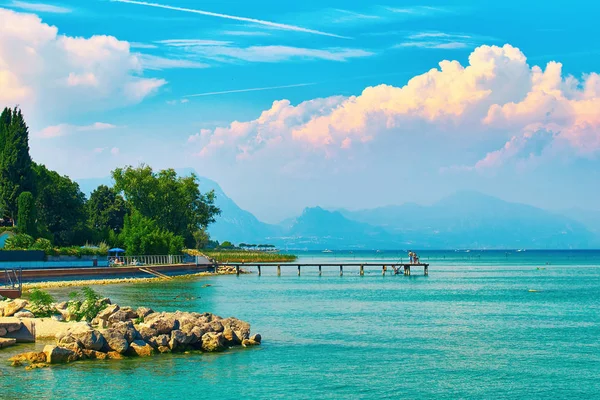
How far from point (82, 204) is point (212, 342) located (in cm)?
8322

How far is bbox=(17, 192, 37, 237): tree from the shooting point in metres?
87.4

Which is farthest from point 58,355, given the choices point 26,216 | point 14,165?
point 14,165

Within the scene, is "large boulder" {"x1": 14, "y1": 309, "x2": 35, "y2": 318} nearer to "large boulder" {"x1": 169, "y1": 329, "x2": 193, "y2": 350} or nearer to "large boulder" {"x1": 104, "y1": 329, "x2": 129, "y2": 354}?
"large boulder" {"x1": 104, "y1": 329, "x2": 129, "y2": 354}

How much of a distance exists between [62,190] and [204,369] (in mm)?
82421

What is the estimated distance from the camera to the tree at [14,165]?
94562mm

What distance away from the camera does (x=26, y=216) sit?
87.8 metres

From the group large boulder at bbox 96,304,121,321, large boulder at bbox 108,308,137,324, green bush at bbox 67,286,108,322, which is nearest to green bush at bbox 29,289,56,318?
green bush at bbox 67,286,108,322

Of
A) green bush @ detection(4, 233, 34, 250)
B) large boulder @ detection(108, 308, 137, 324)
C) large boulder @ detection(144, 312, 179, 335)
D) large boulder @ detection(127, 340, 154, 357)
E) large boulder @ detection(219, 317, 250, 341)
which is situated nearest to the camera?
large boulder @ detection(127, 340, 154, 357)

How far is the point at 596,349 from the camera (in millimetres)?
35562

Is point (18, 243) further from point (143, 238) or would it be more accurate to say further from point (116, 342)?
point (116, 342)

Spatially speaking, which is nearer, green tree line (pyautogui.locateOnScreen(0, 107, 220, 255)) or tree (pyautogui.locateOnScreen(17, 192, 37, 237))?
tree (pyautogui.locateOnScreen(17, 192, 37, 237))

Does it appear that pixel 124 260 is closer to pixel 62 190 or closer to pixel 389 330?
pixel 62 190

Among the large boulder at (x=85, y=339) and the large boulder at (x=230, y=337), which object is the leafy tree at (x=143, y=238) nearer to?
the large boulder at (x=230, y=337)

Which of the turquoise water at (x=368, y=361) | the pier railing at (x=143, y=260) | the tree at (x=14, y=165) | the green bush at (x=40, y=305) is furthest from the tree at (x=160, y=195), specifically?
the green bush at (x=40, y=305)
